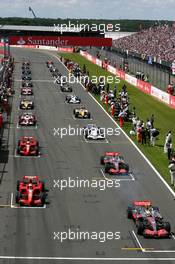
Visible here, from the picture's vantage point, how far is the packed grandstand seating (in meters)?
95.1

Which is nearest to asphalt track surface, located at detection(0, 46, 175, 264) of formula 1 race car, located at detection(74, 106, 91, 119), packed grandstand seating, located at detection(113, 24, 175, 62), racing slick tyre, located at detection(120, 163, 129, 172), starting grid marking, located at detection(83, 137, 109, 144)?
starting grid marking, located at detection(83, 137, 109, 144)

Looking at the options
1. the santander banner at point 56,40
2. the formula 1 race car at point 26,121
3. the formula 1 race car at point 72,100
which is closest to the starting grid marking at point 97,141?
the formula 1 race car at point 26,121

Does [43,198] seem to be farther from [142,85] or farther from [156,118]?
[142,85]

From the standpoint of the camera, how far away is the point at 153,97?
7262 cm

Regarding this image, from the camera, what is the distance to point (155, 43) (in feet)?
356

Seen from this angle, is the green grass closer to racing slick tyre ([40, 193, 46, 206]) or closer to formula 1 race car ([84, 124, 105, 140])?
formula 1 race car ([84, 124, 105, 140])

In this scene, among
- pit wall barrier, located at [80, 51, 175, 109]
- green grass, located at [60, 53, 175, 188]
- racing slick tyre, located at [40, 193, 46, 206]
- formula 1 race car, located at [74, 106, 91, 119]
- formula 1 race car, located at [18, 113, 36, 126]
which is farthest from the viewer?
pit wall barrier, located at [80, 51, 175, 109]

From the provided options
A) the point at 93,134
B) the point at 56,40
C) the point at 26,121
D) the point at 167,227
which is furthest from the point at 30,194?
the point at 56,40

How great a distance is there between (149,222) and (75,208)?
4452 millimetres

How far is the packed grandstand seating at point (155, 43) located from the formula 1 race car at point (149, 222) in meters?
60.8

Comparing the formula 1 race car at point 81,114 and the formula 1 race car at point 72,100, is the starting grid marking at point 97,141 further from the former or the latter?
the formula 1 race car at point 72,100

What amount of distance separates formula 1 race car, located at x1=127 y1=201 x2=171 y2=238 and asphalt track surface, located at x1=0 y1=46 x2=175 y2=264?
0.27m

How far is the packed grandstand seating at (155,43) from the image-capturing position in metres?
95.1

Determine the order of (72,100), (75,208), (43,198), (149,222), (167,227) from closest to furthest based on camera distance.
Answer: (167,227)
(149,222)
(75,208)
(43,198)
(72,100)
